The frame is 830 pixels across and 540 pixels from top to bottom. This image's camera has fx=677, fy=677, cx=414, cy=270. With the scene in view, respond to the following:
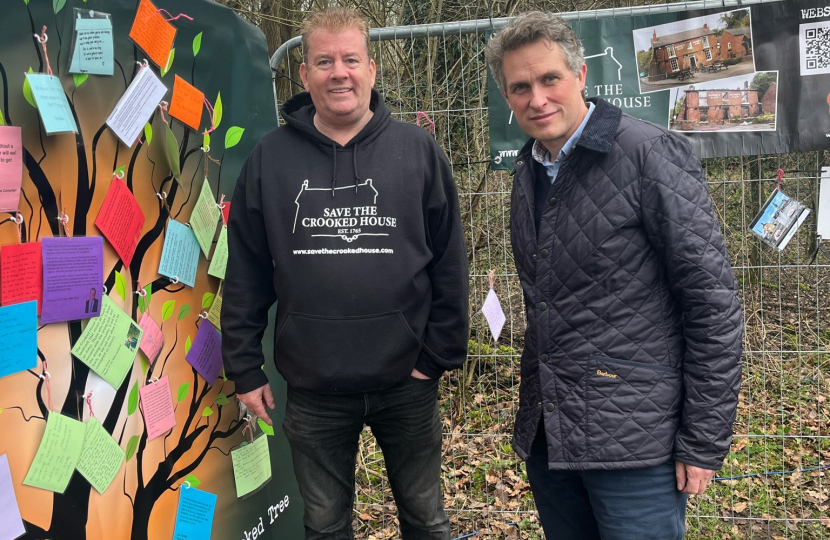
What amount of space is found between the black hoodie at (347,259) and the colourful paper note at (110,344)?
1.02 ft

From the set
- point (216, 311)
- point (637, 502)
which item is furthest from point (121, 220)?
point (637, 502)

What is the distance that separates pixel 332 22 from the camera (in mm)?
2107

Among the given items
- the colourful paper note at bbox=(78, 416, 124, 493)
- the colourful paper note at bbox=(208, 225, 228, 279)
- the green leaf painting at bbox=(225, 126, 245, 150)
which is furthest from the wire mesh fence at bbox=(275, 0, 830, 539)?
the colourful paper note at bbox=(78, 416, 124, 493)

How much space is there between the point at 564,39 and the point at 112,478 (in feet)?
5.82

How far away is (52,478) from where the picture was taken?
5.68 feet

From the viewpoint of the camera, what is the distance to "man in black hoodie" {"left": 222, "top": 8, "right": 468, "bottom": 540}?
6.86ft

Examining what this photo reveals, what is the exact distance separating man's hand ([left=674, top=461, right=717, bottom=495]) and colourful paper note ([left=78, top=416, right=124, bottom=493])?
1.57m

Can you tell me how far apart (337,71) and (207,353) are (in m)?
1.08

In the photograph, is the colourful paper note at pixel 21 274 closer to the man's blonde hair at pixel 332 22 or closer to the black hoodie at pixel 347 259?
the black hoodie at pixel 347 259

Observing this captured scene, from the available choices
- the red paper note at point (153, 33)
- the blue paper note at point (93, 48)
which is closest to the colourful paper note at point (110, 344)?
the blue paper note at point (93, 48)

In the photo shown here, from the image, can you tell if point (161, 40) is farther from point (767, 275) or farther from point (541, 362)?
point (767, 275)

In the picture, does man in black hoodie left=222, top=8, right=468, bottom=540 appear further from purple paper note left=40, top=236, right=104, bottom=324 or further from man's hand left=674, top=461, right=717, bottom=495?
man's hand left=674, top=461, right=717, bottom=495

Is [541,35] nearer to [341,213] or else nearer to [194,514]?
[341,213]

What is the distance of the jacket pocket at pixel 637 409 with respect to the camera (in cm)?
174
